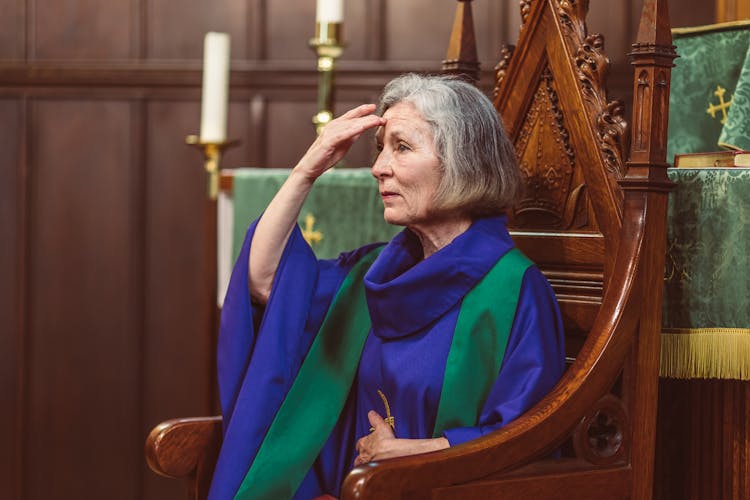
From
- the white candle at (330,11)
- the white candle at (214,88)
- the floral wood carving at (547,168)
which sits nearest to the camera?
the floral wood carving at (547,168)

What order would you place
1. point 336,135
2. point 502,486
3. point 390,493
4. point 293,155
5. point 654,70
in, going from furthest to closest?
point 293,155 < point 336,135 < point 654,70 < point 502,486 < point 390,493

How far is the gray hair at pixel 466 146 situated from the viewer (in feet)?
7.57

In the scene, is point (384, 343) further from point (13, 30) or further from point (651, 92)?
point (13, 30)

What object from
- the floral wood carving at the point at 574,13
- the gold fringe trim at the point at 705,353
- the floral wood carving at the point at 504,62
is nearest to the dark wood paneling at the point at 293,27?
the floral wood carving at the point at 504,62

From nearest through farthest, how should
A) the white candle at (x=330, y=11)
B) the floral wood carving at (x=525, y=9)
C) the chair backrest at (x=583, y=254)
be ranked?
1. the chair backrest at (x=583, y=254)
2. the floral wood carving at (x=525, y=9)
3. the white candle at (x=330, y=11)

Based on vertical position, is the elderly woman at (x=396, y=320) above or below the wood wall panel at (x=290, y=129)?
below

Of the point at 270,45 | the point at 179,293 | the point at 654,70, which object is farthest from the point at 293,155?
the point at 654,70

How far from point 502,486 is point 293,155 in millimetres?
3037

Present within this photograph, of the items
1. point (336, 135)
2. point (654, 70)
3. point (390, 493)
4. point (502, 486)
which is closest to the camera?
point (390, 493)

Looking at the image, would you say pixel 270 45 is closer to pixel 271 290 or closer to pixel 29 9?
pixel 29 9

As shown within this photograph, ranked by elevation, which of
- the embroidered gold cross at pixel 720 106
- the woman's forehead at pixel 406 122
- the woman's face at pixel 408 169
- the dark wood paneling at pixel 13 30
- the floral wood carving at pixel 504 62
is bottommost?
the woman's face at pixel 408 169

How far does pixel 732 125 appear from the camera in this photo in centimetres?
248

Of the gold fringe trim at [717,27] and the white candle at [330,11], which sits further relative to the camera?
the white candle at [330,11]

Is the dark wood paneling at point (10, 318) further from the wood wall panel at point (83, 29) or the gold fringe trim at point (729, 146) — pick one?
the gold fringe trim at point (729, 146)
